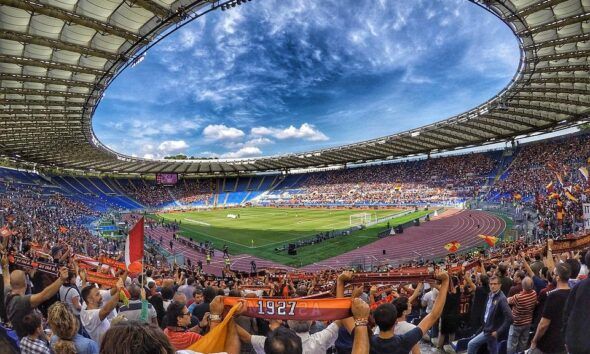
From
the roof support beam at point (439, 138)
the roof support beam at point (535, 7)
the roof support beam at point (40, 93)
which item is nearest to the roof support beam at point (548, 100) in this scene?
the roof support beam at point (439, 138)

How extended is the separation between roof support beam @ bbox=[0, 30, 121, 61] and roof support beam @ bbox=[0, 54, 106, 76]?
192 centimetres

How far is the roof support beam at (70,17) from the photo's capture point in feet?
44.7

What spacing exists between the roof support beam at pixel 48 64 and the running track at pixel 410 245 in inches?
564

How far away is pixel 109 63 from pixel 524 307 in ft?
73.9

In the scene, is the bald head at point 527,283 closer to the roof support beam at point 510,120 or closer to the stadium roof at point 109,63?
the stadium roof at point 109,63

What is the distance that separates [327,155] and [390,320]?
6289 centimetres

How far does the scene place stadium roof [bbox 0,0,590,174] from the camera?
15.9 metres

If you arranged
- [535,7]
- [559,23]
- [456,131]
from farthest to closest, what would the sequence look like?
[456,131], [559,23], [535,7]

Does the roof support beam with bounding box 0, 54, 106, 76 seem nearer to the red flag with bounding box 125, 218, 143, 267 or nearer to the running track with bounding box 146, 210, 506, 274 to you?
the running track with bounding box 146, 210, 506, 274

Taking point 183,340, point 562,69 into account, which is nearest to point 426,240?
point 562,69

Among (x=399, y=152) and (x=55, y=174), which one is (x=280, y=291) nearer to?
(x=399, y=152)

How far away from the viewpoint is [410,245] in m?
28.5

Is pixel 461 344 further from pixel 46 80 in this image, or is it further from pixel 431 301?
pixel 46 80

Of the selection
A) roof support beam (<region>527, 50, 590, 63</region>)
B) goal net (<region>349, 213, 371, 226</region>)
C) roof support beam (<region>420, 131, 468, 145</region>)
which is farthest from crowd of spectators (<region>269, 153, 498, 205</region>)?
roof support beam (<region>527, 50, 590, 63</region>)
